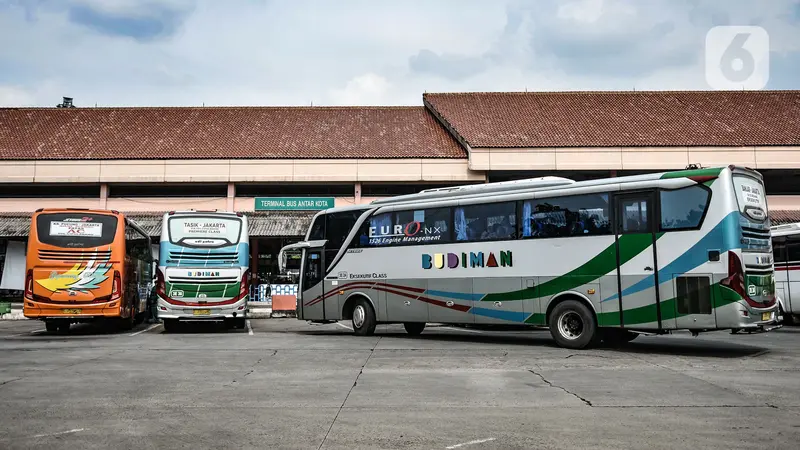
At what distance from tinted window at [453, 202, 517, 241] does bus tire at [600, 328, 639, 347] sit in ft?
8.86

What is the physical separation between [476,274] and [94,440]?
10.8m

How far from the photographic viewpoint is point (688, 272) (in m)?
12.6

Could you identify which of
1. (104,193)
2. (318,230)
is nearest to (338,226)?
(318,230)

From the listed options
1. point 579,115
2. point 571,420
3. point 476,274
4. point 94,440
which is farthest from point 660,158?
point 94,440

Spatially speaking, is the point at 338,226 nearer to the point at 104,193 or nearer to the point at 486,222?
the point at 486,222

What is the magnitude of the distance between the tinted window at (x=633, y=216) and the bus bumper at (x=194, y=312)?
10.8 meters

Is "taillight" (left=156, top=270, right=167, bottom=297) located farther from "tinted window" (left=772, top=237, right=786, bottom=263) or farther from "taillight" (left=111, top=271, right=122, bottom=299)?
"tinted window" (left=772, top=237, right=786, bottom=263)

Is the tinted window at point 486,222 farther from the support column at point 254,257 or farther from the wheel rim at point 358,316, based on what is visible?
the support column at point 254,257

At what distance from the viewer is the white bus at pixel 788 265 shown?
69.4 feet

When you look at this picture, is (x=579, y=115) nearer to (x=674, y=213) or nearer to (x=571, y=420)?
(x=674, y=213)

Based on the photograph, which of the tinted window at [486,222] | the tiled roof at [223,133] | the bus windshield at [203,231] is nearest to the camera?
the tinted window at [486,222]

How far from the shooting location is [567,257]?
14.2 m

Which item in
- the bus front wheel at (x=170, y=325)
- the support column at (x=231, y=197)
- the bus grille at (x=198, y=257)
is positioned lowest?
the bus front wheel at (x=170, y=325)

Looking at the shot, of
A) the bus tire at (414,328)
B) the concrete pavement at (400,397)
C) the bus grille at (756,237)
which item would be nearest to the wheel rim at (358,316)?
the bus tire at (414,328)
